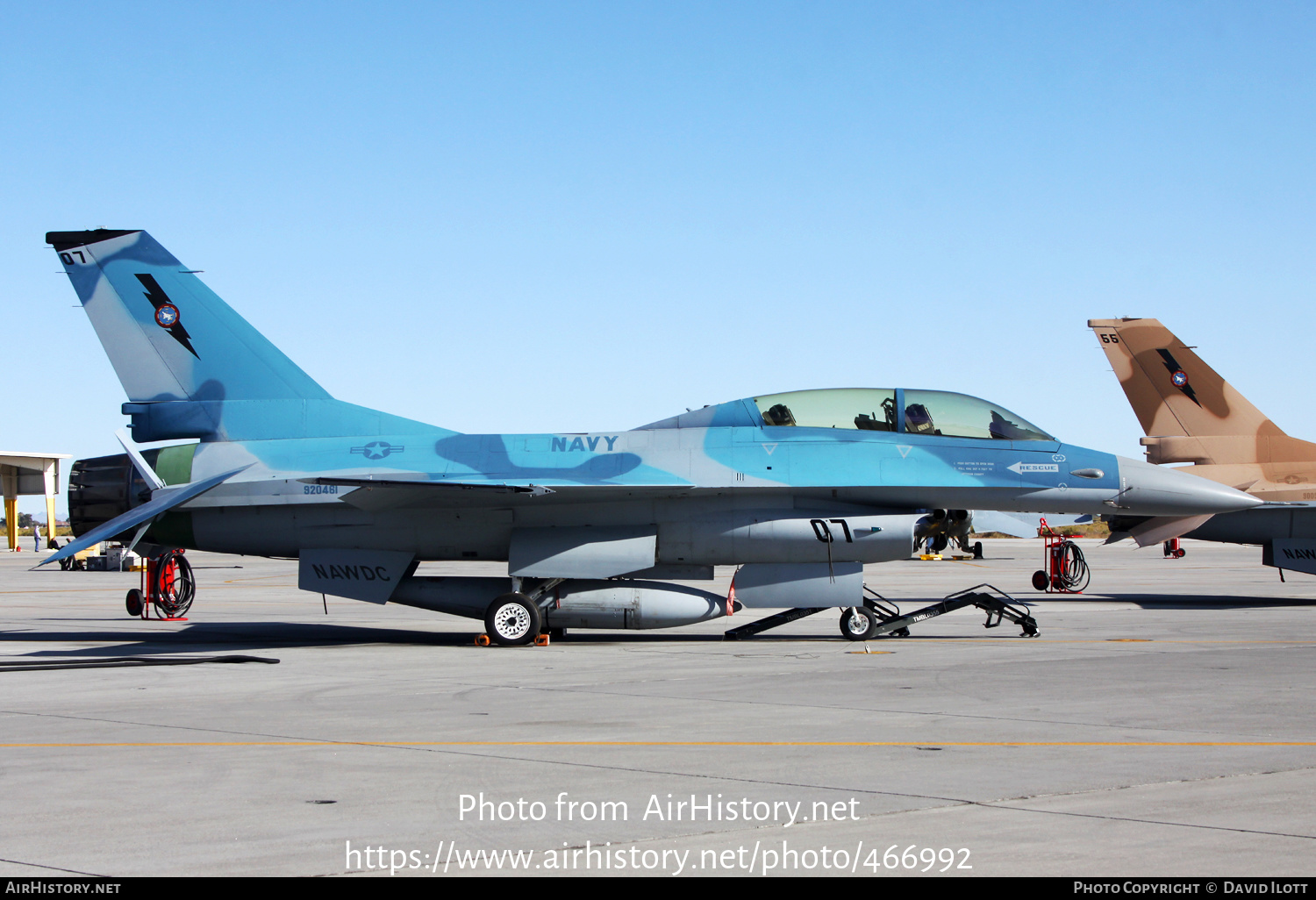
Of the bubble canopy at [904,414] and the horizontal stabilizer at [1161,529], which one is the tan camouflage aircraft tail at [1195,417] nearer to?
the horizontal stabilizer at [1161,529]

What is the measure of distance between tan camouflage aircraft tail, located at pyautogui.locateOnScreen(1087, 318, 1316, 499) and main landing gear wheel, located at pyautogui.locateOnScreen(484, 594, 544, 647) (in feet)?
48.5

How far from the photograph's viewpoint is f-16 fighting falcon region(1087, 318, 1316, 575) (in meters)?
23.3

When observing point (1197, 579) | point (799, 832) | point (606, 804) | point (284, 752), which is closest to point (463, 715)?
point (284, 752)

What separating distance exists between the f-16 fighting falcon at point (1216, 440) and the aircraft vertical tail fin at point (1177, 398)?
18 millimetres

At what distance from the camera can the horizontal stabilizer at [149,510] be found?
15.1 meters

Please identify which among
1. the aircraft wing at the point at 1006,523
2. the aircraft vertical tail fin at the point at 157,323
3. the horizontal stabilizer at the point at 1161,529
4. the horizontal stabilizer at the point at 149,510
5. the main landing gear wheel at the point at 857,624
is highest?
the aircraft vertical tail fin at the point at 157,323

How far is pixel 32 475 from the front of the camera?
5097 centimetres

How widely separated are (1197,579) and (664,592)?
2256cm

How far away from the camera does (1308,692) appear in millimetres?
10602

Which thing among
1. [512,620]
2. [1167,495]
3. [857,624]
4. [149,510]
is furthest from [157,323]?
[1167,495]

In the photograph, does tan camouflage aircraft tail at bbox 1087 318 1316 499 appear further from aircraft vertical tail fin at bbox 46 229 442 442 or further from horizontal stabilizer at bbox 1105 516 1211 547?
aircraft vertical tail fin at bbox 46 229 442 442

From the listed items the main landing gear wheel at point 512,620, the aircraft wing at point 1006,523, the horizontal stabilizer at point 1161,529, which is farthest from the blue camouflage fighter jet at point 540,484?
the horizontal stabilizer at point 1161,529

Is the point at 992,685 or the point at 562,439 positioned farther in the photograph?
the point at 562,439

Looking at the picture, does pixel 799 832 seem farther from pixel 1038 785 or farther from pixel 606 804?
pixel 1038 785
